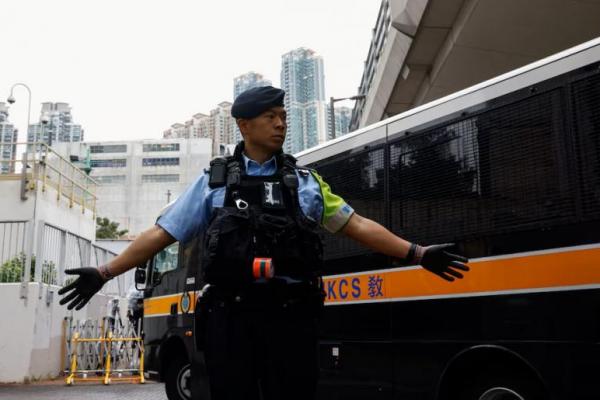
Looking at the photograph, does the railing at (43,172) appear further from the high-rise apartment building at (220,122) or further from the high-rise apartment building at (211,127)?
the high-rise apartment building at (220,122)

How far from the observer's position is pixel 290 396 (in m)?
2.55

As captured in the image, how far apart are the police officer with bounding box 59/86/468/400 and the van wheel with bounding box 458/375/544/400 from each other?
1805 millimetres

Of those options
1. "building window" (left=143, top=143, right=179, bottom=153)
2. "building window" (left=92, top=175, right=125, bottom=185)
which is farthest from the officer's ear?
"building window" (left=92, top=175, right=125, bottom=185)

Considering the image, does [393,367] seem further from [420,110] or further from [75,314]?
[75,314]

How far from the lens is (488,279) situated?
454 centimetres

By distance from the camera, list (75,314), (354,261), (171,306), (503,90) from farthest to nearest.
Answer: (75,314), (171,306), (354,261), (503,90)

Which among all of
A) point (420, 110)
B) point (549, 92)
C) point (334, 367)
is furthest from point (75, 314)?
point (549, 92)

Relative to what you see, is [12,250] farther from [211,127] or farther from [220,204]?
[211,127]

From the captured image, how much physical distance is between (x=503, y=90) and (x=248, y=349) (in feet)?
9.60

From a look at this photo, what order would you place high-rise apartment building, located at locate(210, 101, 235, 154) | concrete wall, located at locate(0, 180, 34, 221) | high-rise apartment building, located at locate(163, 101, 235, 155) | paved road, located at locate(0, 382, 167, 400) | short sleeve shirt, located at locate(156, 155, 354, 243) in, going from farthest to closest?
1. high-rise apartment building, located at locate(210, 101, 235, 154)
2. high-rise apartment building, located at locate(163, 101, 235, 155)
3. concrete wall, located at locate(0, 180, 34, 221)
4. paved road, located at locate(0, 382, 167, 400)
5. short sleeve shirt, located at locate(156, 155, 354, 243)

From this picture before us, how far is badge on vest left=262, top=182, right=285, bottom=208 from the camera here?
274cm

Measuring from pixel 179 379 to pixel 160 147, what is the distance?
91094 mm

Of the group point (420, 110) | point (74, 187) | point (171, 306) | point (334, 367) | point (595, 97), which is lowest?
point (334, 367)

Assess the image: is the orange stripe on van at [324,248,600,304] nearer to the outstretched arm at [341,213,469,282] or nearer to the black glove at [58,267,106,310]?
the outstretched arm at [341,213,469,282]
